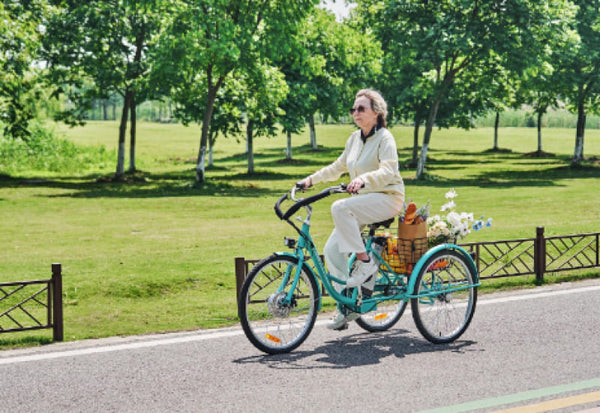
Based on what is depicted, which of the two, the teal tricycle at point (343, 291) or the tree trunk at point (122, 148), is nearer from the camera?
the teal tricycle at point (343, 291)

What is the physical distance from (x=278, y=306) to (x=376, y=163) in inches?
59.1

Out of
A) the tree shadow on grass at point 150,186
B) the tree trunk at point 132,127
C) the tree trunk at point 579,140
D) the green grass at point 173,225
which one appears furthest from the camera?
the tree trunk at point 579,140

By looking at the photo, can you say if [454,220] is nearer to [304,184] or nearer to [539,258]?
[304,184]

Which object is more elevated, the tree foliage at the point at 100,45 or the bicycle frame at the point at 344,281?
the tree foliage at the point at 100,45

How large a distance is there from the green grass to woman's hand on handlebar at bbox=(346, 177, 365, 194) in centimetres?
260

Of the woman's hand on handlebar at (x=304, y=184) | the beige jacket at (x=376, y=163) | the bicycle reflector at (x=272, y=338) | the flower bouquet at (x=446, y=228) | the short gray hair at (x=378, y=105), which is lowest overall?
the bicycle reflector at (x=272, y=338)

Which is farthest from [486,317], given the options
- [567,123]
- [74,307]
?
[567,123]

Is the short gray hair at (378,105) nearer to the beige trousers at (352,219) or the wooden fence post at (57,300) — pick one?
the beige trousers at (352,219)

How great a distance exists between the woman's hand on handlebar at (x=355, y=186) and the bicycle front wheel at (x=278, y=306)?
2.50 ft

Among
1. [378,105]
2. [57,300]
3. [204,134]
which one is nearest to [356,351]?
[378,105]

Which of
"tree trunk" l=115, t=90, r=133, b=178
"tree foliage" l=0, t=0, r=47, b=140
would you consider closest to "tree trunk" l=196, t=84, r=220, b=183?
"tree trunk" l=115, t=90, r=133, b=178

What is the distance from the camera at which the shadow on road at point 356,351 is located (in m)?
6.25

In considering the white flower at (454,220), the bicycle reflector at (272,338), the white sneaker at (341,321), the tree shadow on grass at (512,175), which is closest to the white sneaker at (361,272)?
the white sneaker at (341,321)

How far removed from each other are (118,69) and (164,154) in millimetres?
25673
